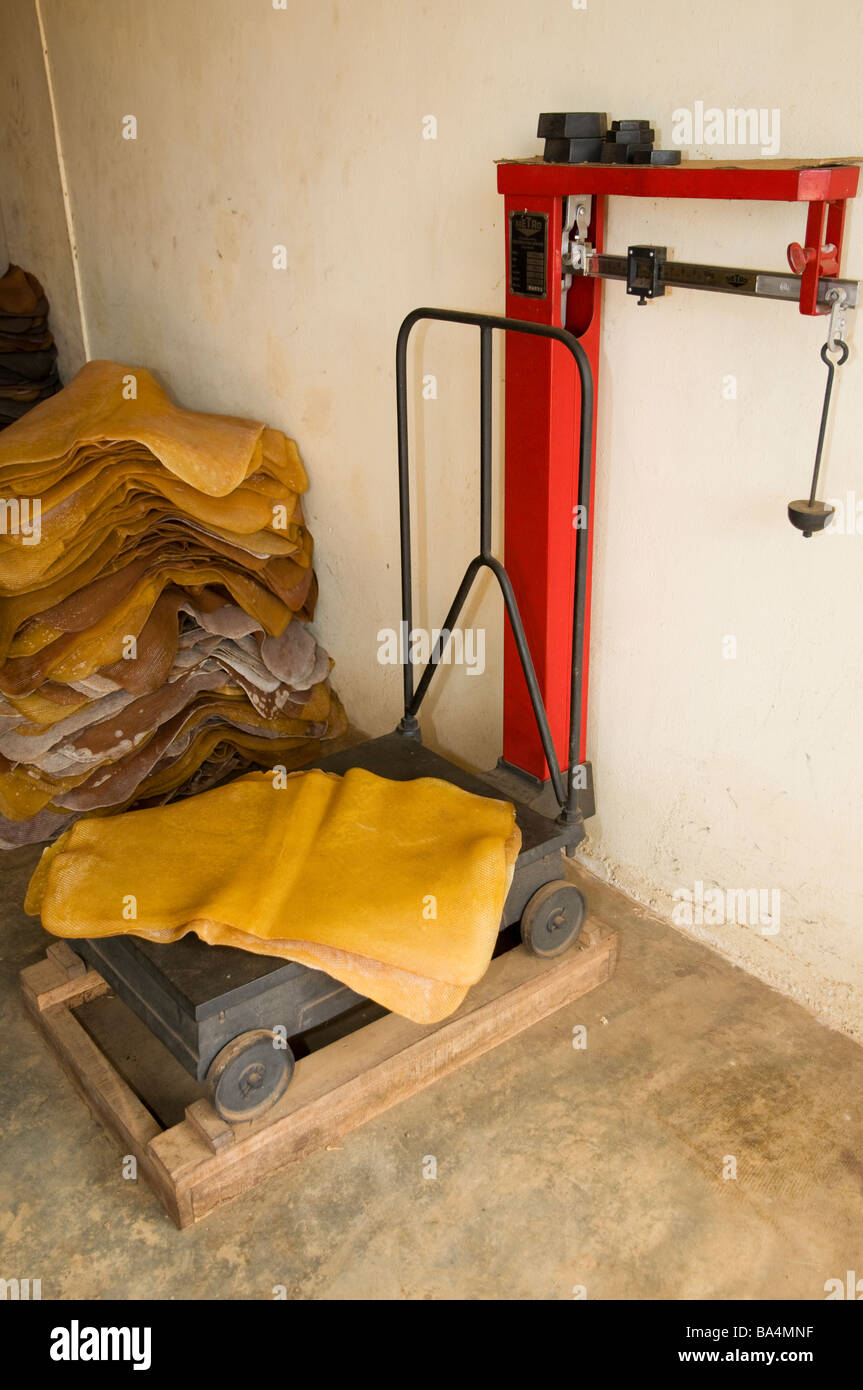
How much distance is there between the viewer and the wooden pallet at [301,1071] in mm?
1896

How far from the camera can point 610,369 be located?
7.38 ft

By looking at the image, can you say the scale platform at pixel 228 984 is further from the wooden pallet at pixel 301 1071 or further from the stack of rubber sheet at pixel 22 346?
the stack of rubber sheet at pixel 22 346

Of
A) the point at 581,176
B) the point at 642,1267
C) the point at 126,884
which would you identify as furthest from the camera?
the point at 126,884

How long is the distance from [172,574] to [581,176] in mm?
1370

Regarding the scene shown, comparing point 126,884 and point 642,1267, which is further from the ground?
Answer: point 126,884

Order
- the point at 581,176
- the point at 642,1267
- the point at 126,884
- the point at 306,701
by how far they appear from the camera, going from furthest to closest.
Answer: the point at 306,701
the point at 126,884
the point at 581,176
the point at 642,1267

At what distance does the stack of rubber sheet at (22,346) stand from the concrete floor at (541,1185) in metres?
2.91

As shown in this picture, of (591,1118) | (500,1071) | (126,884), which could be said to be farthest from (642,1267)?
(126,884)

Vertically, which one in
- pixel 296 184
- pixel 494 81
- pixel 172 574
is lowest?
pixel 172 574

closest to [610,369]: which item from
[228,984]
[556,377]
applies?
[556,377]

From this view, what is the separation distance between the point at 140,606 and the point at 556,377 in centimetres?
116

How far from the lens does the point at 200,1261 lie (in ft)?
5.97

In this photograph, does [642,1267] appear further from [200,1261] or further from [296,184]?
[296,184]

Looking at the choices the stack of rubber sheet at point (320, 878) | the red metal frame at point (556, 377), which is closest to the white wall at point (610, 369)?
the red metal frame at point (556, 377)
